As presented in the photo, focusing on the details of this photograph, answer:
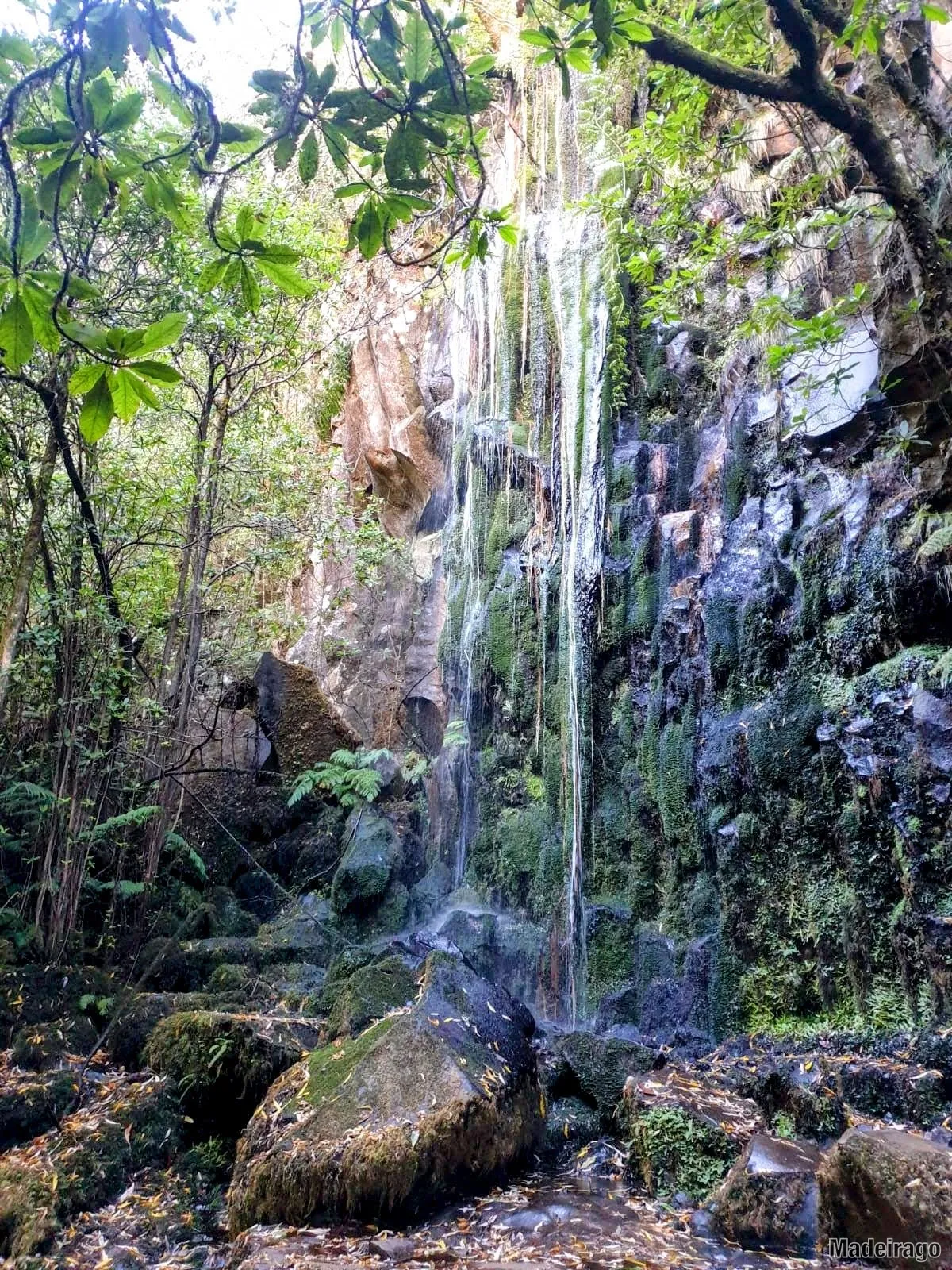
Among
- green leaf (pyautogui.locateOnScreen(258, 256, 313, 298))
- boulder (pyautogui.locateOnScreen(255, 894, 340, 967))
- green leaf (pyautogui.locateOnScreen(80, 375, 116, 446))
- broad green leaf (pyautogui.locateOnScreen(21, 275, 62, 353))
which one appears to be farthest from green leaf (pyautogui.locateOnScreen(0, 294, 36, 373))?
boulder (pyautogui.locateOnScreen(255, 894, 340, 967))

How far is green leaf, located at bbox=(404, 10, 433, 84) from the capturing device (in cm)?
164

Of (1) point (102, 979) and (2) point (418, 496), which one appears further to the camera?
(2) point (418, 496)

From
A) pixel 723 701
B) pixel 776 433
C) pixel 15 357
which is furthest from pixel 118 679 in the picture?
pixel 776 433

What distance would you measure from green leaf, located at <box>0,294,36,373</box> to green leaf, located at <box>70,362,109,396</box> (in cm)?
10

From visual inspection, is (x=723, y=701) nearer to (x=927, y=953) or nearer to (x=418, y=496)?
(x=927, y=953)

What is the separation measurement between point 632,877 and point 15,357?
6363mm

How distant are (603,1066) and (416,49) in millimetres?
5114

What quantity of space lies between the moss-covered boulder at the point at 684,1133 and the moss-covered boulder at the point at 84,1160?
252cm

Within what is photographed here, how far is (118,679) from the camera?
6414 millimetres

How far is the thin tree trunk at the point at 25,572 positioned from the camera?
180 inches

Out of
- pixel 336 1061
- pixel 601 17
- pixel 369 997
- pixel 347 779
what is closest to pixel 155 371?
pixel 601 17

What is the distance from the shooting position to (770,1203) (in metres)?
3.33

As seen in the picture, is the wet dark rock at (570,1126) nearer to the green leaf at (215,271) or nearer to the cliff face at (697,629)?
the cliff face at (697,629)

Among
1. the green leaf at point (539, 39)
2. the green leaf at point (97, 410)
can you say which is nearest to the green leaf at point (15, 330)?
the green leaf at point (97, 410)
